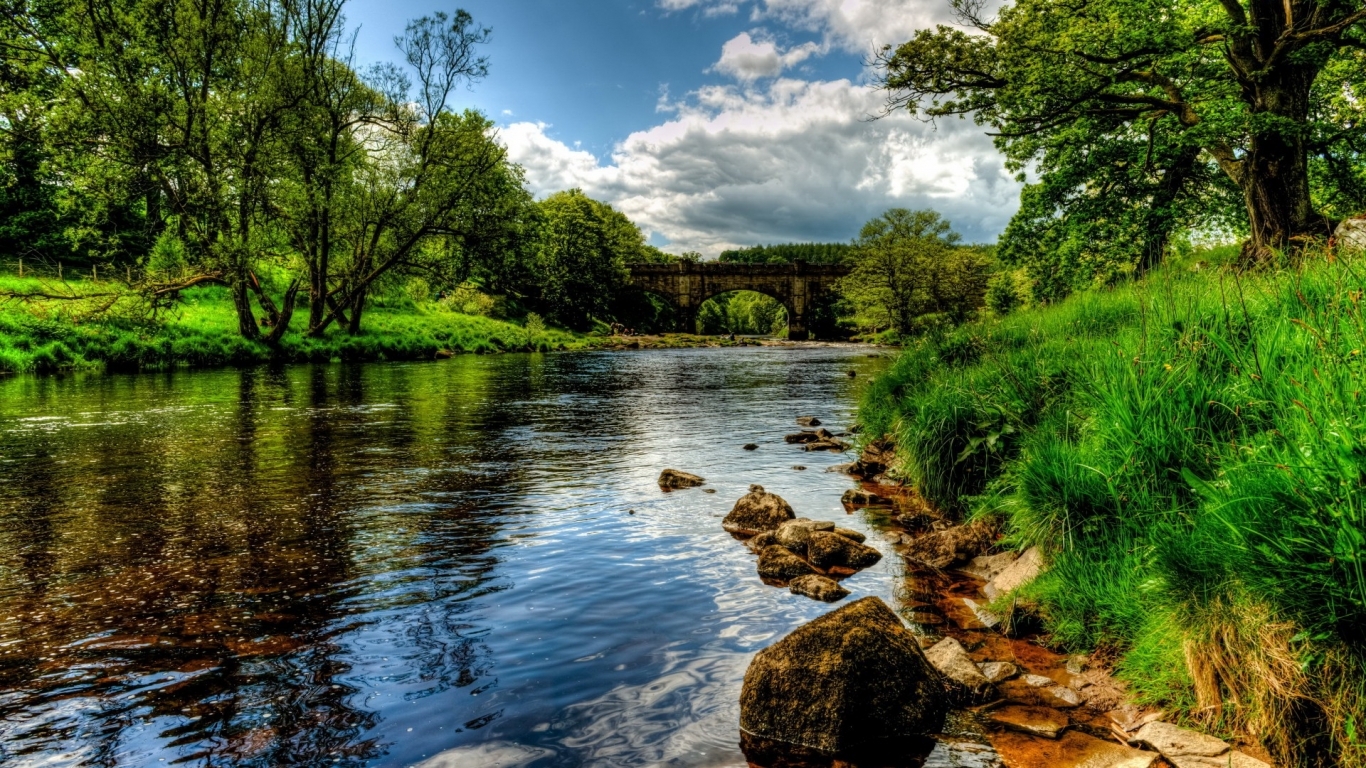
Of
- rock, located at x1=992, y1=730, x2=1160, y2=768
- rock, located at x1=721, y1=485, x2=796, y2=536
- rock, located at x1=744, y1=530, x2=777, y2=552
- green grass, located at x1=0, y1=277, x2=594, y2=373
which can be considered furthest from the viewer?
green grass, located at x1=0, y1=277, x2=594, y2=373

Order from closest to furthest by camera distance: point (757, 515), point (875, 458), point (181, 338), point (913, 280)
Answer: point (757, 515) → point (875, 458) → point (181, 338) → point (913, 280)

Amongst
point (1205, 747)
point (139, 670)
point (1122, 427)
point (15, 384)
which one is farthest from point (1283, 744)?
point (15, 384)

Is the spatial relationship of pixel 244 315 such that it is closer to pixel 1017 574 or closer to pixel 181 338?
pixel 181 338

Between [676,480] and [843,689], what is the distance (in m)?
6.84

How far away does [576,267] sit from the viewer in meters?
72.6

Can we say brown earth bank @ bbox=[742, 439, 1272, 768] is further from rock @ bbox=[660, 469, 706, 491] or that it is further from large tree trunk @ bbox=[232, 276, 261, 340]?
large tree trunk @ bbox=[232, 276, 261, 340]

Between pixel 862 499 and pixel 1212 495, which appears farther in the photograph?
pixel 862 499

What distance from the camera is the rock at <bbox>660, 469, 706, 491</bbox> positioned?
10806 millimetres

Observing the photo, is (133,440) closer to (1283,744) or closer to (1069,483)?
(1069,483)

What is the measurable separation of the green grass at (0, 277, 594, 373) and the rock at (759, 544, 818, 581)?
2965 centimetres

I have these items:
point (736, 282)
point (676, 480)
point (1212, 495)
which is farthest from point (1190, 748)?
point (736, 282)

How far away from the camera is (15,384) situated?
73.5ft

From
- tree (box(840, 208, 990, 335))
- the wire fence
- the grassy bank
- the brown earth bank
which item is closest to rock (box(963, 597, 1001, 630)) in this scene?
the brown earth bank

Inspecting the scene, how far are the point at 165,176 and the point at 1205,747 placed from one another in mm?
35433
